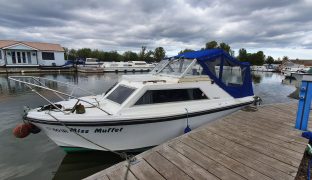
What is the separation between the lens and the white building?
32906 millimetres

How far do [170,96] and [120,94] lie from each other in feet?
4.67

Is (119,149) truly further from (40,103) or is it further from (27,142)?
(40,103)

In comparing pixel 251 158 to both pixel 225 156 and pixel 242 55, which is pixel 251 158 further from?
pixel 242 55

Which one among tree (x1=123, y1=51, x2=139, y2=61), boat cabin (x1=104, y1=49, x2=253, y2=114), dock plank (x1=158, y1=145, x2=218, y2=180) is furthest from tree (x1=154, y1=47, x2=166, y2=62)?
dock plank (x1=158, y1=145, x2=218, y2=180)

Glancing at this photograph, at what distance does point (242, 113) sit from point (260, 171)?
3.46 m

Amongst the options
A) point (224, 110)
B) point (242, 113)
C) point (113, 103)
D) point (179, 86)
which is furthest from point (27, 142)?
point (242, 113)

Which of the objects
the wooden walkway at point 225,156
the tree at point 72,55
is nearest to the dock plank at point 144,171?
the wooden walkway at point 225,156

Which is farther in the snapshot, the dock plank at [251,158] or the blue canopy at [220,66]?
the blue canopy at [220,66]

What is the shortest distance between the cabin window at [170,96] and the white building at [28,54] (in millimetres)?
36822

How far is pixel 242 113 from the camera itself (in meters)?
6.24

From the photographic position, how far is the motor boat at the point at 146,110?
4.41 m

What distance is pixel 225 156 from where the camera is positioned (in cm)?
350

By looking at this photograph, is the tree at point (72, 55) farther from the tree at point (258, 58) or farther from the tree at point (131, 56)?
the tree at point (258, 58)

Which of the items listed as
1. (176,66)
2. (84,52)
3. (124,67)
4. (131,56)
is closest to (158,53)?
(131,56)
